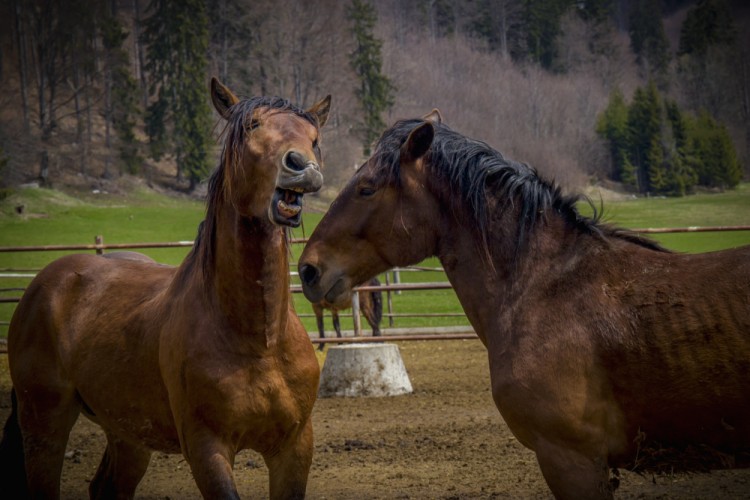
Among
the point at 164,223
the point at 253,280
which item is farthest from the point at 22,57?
the point at 253,280

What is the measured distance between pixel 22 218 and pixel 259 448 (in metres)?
27.0

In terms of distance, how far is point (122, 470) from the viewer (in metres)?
4.25

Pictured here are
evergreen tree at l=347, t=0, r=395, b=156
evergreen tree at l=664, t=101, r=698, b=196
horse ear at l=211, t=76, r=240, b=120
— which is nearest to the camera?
horse ear at l=211, t=76, r=240, b=120

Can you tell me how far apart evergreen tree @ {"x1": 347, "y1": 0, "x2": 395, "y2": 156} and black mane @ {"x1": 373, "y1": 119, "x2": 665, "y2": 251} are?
3755cm

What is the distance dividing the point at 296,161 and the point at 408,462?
10.1 feet

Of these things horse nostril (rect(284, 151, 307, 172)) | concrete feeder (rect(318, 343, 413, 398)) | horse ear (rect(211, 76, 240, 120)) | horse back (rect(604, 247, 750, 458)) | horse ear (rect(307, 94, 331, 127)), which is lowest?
concrete feeder (rect(318, 343, 413, 398))

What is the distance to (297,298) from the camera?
20.8 metres

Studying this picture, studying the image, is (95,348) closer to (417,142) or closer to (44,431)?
(44,431)

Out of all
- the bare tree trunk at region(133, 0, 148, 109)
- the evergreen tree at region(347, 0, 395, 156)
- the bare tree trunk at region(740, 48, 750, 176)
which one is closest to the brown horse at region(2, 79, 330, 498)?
the bare tree trunk at region(740, 48, 750, 176)

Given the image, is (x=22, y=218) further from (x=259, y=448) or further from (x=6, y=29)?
(x=259, y=448)

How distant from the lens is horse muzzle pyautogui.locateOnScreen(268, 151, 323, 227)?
3.08 m

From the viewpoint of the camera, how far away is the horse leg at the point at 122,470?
4.24 meters

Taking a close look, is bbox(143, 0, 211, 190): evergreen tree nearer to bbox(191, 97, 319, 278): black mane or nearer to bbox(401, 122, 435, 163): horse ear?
bbox(191, 97, 319, 278): black mane

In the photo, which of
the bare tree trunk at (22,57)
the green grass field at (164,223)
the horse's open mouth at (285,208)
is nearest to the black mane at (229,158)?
the horse's open mouth at (285,208)
